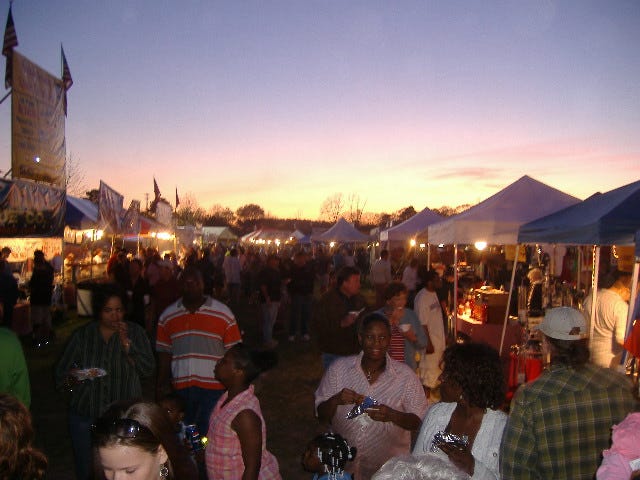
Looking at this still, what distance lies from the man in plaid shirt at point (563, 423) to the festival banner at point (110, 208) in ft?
38.0

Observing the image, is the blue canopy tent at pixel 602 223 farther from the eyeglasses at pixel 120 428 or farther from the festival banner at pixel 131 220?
the festival banner at pixel 131 220

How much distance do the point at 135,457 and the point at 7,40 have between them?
9934 millimetres

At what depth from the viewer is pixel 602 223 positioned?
5496mm

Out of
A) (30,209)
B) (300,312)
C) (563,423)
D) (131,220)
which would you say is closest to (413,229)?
(300,312)

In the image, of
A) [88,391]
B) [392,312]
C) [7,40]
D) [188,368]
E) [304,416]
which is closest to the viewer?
[88,391]

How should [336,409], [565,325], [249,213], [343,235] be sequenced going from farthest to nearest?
[249,213] → [343,235] → [336,409] → [565,325]

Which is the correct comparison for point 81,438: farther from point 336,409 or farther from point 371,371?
point 371,371

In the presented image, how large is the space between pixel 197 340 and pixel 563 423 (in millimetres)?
2810

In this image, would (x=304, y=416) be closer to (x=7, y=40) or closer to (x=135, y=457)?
(x=135, y=457)

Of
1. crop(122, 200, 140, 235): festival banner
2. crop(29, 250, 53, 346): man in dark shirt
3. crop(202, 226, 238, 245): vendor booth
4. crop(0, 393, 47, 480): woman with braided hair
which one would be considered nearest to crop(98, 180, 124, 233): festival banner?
crop(122, 200, 140, 235): festival banner

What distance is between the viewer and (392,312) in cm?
536

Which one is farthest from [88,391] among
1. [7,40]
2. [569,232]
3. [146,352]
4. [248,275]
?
[248,275]

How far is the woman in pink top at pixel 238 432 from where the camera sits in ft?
9.24

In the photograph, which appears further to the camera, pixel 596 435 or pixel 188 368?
pixel 188 368
